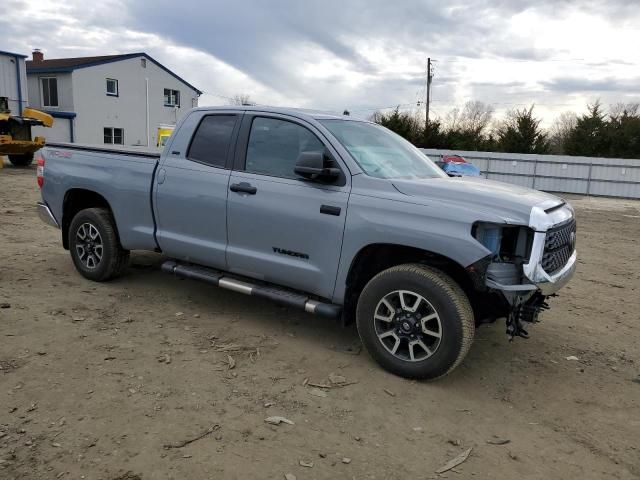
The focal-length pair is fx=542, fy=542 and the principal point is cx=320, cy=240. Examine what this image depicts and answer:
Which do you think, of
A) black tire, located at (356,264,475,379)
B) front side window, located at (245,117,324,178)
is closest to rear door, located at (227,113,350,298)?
front side window, located at (245,117,324,178)

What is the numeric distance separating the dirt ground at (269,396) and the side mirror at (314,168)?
57.8 inches

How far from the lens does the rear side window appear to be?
4.99 meters

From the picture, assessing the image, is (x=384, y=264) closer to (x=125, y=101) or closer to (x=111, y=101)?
(x=111, y=101)

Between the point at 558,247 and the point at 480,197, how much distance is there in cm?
77

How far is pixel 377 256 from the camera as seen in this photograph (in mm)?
4305

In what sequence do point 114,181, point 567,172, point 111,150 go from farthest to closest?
point 567,172 < point 111,150 < point 114,181

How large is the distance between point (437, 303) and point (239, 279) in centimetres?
206

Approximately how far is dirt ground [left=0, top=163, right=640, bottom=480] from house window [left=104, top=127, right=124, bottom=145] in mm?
32653

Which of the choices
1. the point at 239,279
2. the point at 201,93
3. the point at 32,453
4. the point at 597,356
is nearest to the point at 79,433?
the point at 32,453

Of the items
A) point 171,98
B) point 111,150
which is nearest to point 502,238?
point 111,150

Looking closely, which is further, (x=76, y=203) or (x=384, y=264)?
(x=76, y=203)

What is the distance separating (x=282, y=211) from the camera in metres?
4.44

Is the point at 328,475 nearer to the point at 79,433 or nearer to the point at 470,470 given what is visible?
the point at 470,470

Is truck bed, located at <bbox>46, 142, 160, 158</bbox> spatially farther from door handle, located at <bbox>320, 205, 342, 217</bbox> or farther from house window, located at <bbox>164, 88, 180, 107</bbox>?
house window, located at <bbox>164, 88, 180, 107</bbox>
